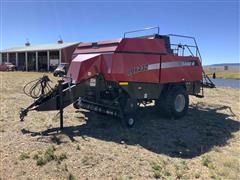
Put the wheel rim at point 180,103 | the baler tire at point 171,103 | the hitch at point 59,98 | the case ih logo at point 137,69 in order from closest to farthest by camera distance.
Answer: the hitch at point 59,98, the case ih logo at point 137,69, the baler tire at point 171,103, the wheel rim at point 180,103

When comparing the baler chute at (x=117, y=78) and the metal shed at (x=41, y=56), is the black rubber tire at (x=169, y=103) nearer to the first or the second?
the baler chute at (x=117, y=78)

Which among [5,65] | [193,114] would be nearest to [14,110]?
[193,114]

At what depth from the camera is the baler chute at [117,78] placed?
855 centimetres

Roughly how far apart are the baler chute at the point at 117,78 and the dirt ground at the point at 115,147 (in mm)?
537

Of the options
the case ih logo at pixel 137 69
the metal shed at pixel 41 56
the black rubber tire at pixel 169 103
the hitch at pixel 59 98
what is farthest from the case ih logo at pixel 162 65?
the metal shed at pixel 41 56

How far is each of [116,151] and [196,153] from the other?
69.2 inches

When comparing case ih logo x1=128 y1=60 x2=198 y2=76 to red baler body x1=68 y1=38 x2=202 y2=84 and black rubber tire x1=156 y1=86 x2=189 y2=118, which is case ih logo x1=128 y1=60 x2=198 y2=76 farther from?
black rubber tire x1=156 y1=86 x2=189 y2=118

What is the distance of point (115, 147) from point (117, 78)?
2.01m

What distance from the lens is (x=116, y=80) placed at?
8.58 metres

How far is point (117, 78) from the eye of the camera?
856 cm

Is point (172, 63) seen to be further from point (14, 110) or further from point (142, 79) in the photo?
point (14, 110)

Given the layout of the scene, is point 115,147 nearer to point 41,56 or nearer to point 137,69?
point 137,69

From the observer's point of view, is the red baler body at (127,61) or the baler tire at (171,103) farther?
the baler tire at (171,103)

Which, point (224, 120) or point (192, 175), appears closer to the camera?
point (192, 175)
